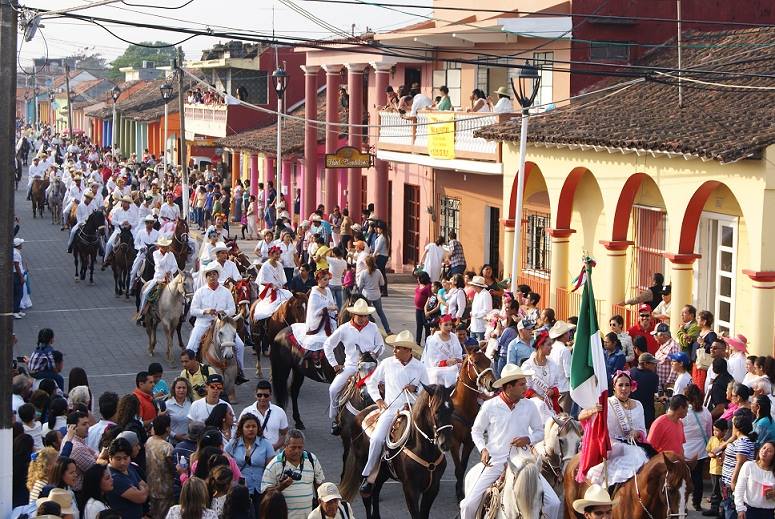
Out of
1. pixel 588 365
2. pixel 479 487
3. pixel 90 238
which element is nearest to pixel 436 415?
pixel 479 487

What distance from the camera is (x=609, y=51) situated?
95.3 ft

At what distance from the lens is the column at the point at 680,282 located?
2131 cm

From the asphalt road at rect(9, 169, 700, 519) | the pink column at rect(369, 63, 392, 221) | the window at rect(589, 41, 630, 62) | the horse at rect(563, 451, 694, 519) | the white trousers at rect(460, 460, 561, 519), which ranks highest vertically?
the window at rect(589, 41, 630, 62)

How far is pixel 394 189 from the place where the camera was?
123 ft

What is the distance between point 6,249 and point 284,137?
3428 cm

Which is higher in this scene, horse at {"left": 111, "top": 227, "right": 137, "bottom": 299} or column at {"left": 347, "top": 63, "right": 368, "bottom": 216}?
column at {"left": 347, "top": 63, "right": 368, "bottom": 216}

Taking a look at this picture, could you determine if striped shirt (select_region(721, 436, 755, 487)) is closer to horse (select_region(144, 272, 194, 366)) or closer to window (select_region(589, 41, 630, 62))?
horse (select_region(144, 272, 194, 366))

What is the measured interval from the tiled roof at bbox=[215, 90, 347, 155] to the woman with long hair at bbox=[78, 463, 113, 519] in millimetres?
30585

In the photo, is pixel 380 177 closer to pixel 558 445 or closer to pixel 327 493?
pixel 558 445

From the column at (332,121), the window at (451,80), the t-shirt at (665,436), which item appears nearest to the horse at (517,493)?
the t-shirt at (665,436)

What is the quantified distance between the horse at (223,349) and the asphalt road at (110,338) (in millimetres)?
768

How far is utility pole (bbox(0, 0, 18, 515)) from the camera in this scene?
36.2 feet

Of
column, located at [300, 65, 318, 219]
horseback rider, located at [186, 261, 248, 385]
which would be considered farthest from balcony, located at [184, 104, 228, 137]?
horseback rider, located at [186, 261, 248, 385]

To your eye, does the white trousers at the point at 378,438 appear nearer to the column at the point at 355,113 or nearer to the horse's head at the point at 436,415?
the horse's head at the point at 436,415
